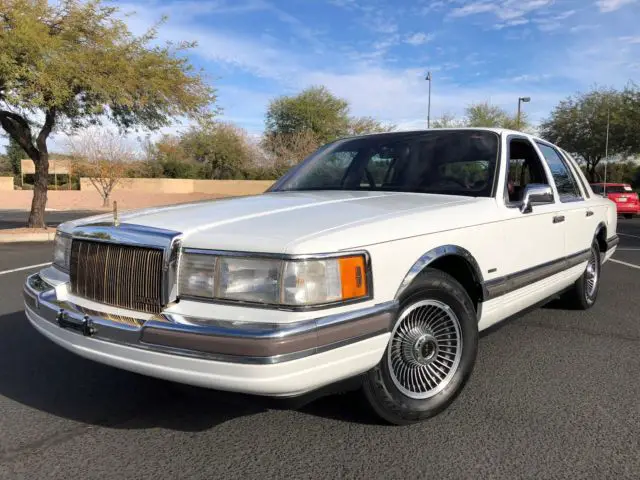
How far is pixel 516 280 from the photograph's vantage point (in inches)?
147

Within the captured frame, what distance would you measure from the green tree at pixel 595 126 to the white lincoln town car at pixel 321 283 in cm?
3374

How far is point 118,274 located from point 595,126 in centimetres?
4172

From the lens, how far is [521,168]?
468cm

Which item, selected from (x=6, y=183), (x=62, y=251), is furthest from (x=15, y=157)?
(x=62, y=251)

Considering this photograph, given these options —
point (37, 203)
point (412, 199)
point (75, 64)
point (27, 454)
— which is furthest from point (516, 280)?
point (37, 203)

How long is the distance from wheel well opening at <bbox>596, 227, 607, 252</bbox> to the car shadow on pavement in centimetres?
386

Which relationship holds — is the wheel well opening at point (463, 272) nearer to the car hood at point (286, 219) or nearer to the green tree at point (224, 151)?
the car hood at point (286, 219)

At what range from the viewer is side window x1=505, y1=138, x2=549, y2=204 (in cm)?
410

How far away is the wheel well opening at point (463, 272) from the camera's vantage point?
3.25m

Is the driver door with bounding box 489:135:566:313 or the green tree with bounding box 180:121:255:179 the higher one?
the green tree with bounding box 180:121:255:179

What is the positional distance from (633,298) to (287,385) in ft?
17.8

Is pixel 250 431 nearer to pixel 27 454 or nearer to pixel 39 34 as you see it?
pixel 27 454

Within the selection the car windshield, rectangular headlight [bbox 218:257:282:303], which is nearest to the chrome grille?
rectangular headlight [bbox 218:257:282:303]

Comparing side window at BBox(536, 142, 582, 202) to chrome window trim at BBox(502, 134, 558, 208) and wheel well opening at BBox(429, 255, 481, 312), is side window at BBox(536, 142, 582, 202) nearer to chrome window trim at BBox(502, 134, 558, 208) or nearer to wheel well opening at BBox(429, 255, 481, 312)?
chrome window trim at BBox(502, 134, 558, 208)
